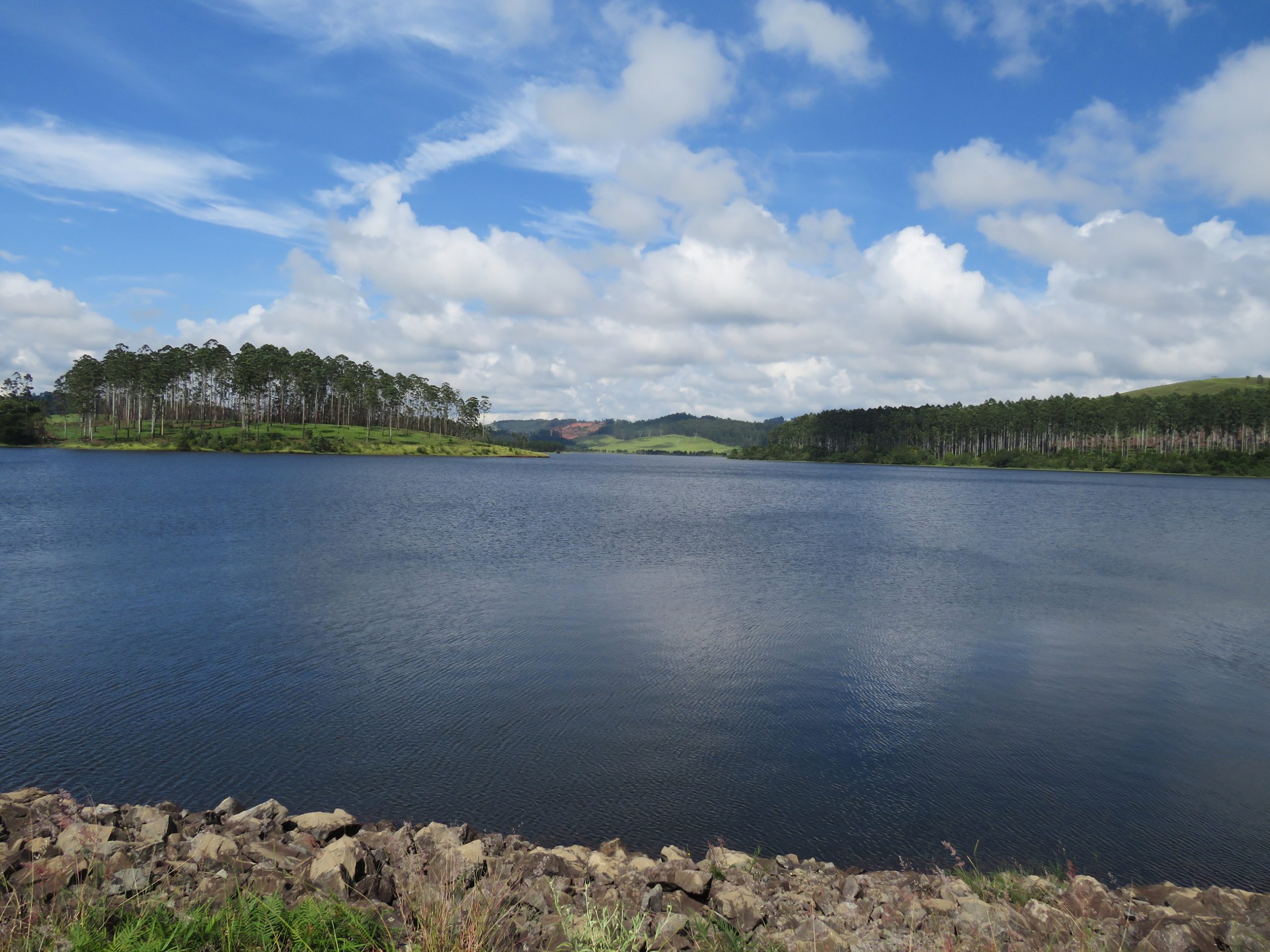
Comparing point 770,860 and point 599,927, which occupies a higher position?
point 599,927

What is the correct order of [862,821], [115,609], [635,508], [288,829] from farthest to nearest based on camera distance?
[635,508], [115,609], [862,821], [288,829]

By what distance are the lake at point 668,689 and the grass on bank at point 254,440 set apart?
121 m

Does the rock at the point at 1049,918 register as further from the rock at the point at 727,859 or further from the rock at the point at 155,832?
the rock at the point at 155,832

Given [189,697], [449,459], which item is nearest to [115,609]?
[189,697]

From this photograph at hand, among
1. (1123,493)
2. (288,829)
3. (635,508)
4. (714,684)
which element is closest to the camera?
(288,829)

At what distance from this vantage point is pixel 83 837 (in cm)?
866

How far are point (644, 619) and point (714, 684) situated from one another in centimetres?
628

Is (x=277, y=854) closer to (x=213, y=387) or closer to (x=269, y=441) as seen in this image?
(x=269, y=441)

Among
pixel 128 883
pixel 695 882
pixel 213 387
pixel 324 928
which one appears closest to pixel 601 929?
pixel 695 882

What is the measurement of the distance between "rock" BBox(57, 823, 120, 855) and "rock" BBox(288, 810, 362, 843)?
6.74 feet

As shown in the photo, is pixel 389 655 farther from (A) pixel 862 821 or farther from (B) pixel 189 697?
(A) pixel 862 821

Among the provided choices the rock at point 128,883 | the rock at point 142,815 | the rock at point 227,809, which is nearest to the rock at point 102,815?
the rock at point 142,815

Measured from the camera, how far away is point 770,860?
978 centimetres

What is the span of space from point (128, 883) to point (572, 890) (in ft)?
15.9
